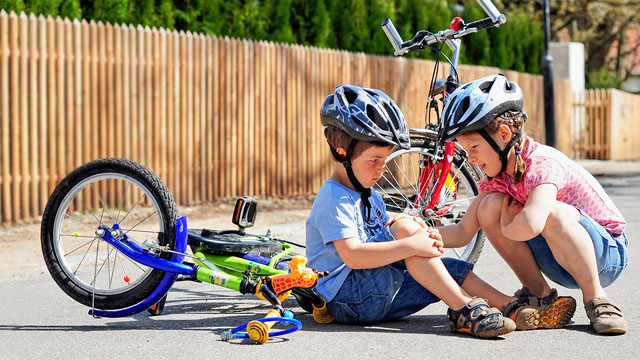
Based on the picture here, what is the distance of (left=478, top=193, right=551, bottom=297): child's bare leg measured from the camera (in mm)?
4039

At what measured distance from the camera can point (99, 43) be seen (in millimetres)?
8836

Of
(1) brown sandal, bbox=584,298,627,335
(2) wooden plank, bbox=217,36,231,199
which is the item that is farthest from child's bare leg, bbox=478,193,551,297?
(2) wooden plank, bbox=217,36,231,199

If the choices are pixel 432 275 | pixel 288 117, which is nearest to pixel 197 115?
pixel 288 117

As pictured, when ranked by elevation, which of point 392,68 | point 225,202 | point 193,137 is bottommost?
point 225,202

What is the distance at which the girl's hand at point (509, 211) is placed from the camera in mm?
3971

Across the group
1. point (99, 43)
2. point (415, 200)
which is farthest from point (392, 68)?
point (415, 200)

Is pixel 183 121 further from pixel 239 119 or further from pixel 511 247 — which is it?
pixel 511 247

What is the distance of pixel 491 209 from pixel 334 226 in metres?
0.77

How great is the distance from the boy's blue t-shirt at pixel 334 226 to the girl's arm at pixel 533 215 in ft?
2.06

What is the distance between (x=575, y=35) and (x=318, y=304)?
2627 centimetres

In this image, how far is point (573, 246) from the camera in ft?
12.6

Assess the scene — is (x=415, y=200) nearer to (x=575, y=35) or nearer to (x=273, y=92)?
(x=273, y=92)

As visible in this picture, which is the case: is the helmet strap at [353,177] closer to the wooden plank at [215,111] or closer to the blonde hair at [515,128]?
the blonde hair at [515,128]

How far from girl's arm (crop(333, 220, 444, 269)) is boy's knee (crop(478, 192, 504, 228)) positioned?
13.7 inches
